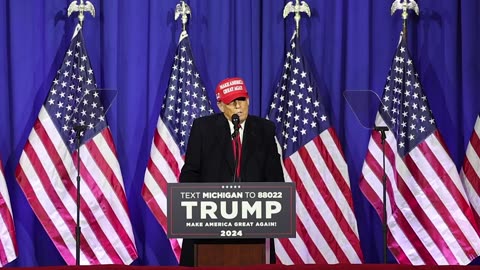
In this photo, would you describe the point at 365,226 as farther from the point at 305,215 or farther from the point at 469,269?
the point at 469,269

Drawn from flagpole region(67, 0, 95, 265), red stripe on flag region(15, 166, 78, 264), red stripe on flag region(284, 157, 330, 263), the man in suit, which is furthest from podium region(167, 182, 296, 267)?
red stripe on flag region(15, 166, 78, 264)

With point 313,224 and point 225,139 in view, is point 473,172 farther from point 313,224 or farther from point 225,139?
point 225,139

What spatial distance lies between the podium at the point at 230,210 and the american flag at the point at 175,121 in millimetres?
2775

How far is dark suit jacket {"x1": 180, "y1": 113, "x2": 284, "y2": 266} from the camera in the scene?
454 centimetres

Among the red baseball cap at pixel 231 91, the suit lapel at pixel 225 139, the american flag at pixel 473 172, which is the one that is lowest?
the american flag at pixel 473 172

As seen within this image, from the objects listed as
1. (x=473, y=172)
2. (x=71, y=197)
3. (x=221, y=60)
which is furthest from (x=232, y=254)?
(x=473, y=172)

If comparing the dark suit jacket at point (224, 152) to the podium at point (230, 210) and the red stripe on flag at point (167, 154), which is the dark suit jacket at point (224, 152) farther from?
the red stripe on flag at point (167, 154)

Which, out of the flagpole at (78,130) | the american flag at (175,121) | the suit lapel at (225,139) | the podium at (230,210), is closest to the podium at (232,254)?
the podium at (230,210)

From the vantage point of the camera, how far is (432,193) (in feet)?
19.9

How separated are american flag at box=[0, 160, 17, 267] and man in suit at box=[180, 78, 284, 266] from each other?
2022mm

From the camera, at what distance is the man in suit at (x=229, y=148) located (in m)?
4.51

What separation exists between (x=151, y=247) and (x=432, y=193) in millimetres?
2274

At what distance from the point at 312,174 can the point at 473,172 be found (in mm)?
1281

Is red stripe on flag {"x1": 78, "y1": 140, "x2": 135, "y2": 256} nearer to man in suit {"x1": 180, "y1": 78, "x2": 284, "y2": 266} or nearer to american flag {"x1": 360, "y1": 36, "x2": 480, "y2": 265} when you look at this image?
man in suit {"x1": 180, "y1": 78, "x2": 284, "y2": 266}
